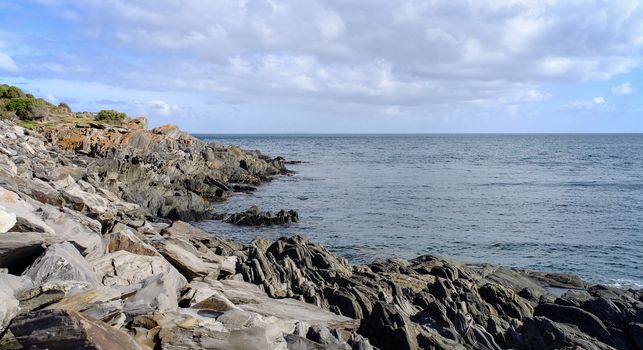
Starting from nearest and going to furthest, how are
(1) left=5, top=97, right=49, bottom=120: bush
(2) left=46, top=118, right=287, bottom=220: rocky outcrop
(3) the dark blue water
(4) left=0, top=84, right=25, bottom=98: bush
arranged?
(3) the dark blue water
(2) left=46, top=118, right=287, bottom=220: rocky outcrop
(1) left=5, top=97, right=49, bottom=120: bush
(4) left=0, top=84, right=25, bottom=98: bush

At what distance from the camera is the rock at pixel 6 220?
38.2 feet

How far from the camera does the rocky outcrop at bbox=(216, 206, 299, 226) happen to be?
37.0 metres

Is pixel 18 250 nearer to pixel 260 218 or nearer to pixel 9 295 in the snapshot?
pixel 9 295

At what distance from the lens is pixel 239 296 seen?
13711mm

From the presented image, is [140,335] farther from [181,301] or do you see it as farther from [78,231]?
[78,231]

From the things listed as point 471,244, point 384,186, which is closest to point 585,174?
point 384,186

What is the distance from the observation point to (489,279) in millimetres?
21250

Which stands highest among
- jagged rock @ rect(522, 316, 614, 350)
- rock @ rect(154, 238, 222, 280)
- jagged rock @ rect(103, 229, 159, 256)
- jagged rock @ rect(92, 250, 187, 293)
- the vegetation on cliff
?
the vegetation on cliff

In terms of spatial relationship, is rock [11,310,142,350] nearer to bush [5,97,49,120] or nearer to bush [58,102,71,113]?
bush [5,97,49,120]

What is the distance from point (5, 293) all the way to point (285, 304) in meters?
6.92

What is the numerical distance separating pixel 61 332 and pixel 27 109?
66866 millimetres

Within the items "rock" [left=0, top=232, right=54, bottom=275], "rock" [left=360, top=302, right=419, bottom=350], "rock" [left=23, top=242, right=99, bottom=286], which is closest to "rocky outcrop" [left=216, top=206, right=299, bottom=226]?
"rock" [left=360, top=302, right=419, bottom=350]

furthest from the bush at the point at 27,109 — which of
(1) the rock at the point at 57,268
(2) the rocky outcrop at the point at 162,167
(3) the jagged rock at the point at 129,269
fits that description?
(1) the rock at the point at 57,268

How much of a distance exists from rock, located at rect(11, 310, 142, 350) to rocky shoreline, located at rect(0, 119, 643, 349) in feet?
0.06
